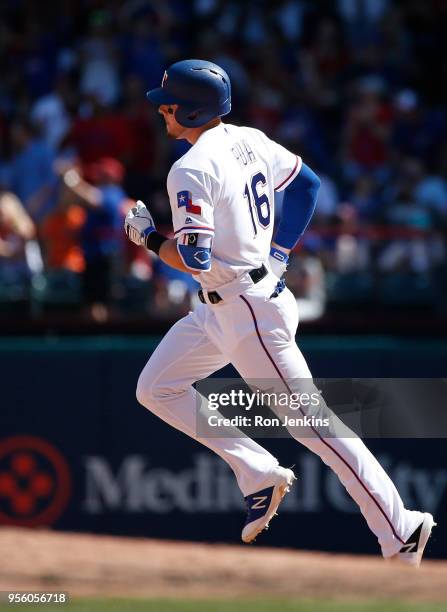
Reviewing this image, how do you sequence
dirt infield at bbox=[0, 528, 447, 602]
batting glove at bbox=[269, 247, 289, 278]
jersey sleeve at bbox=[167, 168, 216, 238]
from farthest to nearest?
1. dirt infield at bbox=[0, 528, 447, 602]
2. batting glove at bbox=[269, 247, 289, 278]
3. jersey sleeve at bbox=[167, 168, 216, 238]

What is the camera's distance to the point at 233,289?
554 cm

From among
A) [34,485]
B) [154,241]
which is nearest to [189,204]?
[154,241]

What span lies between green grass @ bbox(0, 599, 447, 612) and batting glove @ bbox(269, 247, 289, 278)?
215 cm

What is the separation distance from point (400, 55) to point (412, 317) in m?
4.28

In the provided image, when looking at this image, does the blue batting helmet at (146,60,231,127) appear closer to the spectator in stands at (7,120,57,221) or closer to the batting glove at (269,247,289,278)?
the batting glove at (269,247,289,278)

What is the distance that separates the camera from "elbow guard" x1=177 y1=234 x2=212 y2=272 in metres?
5.31

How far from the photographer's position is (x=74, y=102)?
1227cm

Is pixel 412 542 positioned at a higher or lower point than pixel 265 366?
lower

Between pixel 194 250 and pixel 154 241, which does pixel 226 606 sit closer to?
pixel 154 241

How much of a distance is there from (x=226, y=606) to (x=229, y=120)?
5.68 metres

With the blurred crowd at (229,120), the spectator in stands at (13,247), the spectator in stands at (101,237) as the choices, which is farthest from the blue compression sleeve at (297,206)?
the spectator in stands at (13,247)

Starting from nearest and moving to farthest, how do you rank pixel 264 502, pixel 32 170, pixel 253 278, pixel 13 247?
1. pixel 253 278
2. pixel 264 502
3. pixel 13 247
4. pixel 32 170

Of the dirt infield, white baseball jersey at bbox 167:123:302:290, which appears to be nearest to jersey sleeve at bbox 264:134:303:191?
white baseball jersey at bbox 167:123:302:290

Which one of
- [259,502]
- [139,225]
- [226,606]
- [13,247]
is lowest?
[226,606]
